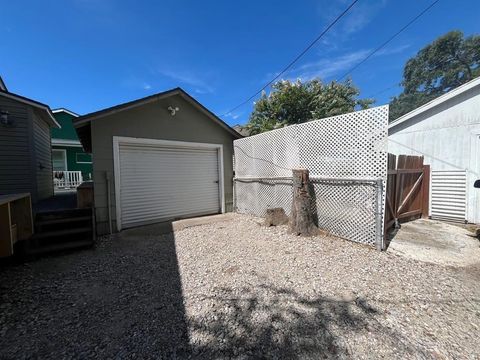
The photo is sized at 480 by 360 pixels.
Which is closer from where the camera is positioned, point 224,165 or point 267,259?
point 267,259

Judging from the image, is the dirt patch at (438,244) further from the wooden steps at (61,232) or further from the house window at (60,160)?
the house window at (60,160)

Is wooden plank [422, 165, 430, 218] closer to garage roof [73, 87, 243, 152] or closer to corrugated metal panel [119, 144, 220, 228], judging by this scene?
garage roof [73, 87, 243, 152]

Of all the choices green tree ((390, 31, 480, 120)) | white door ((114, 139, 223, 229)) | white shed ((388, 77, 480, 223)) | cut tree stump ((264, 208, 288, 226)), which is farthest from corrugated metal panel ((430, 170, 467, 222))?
green tree ((390, 31, 480, 120))

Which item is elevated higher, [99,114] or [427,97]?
[427,97]

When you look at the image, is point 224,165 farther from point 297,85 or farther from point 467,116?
point 297,85

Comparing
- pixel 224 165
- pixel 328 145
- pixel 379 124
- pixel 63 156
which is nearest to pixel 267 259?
pixel 328 145

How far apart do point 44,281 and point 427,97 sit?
48.9 meters

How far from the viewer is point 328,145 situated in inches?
183

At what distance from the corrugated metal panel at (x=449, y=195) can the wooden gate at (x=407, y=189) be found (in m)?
0.18

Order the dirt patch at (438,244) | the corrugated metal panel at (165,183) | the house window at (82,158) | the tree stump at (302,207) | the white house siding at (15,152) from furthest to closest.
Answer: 1. the house window at (82,158)
2. the corrugated metal panel at (165,183)
3. the white house siding at (15,152)
4. the tree stump at (302,207)
5. the dirt patch at (438,244)

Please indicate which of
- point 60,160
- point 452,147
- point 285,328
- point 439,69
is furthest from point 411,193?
point 439,69

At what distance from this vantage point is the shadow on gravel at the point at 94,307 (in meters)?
1.81

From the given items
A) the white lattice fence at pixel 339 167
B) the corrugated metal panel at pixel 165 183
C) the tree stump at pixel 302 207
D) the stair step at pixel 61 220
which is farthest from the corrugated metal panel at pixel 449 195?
the stair step at pixel 61 220

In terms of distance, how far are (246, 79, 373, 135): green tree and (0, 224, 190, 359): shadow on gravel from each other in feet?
35.6
